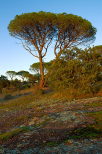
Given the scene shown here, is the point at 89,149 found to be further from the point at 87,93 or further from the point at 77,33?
the point at 77,33

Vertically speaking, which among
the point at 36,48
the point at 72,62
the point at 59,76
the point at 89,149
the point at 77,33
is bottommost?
the point at 89,149

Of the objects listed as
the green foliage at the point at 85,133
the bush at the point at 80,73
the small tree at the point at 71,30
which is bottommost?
the green foliage at the point at 85,133

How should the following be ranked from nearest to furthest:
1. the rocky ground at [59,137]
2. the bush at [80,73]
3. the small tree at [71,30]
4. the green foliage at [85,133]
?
the rocky ground at [59,137] → the green foliage at [85,133] → the bush at [80,73] → the small tree at [71,30]

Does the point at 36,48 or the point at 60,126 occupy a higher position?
the point at 36,48

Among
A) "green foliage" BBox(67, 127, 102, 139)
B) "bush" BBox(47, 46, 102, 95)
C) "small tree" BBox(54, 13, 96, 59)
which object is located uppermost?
"small tree" BBox(54, 13, 96, 59)

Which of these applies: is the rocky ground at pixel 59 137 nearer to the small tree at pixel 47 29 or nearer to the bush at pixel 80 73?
the bush at pixel 80 73

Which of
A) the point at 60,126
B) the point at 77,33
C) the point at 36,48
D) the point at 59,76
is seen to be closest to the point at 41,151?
the point at 60,126

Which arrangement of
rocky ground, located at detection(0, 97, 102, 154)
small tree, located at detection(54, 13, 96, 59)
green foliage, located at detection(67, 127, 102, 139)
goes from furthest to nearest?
1. small tree, located at detection(54, 13, 96, 59)
2. green foliage, located at detection(67, 127, 102, 139)
3. rocky ground, located at detection(0, 97, 102, 154)

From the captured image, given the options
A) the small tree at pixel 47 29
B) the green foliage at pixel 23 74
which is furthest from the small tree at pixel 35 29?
the green foliage at pixel 23 74

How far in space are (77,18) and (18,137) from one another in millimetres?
37560

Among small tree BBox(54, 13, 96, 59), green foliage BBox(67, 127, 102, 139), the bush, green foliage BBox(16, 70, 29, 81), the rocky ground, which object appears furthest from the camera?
green foliage BBox(16, 70, 29, 81)

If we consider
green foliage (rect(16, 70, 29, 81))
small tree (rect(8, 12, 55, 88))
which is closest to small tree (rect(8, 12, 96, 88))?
small tree (rect(8, 12, 55, 88))

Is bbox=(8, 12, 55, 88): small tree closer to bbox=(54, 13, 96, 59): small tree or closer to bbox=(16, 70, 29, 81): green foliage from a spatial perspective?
bbox=(54, 13, 96, 59): small tree

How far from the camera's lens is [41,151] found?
844cm
